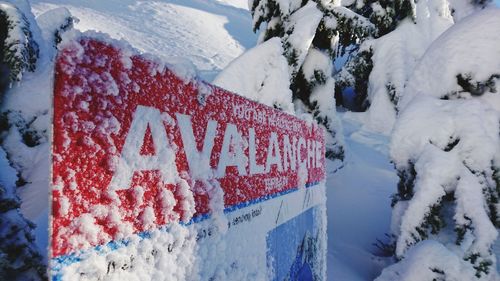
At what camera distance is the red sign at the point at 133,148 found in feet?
2.63

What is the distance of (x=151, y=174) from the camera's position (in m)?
1.01

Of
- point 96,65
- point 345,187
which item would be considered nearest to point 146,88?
point 96,65

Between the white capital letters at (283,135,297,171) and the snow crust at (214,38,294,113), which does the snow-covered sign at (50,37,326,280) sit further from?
the snow crust at (214,38,294,113)

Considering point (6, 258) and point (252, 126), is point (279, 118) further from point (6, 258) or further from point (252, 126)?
point (6, 258)

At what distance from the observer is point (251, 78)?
5.41 m

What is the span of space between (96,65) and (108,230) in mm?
406

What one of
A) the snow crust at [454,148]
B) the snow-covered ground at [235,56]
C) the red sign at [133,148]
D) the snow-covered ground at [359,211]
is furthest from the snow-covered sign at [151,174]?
the snow-covered ground at [359,211]

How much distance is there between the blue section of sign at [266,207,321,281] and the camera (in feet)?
6.13

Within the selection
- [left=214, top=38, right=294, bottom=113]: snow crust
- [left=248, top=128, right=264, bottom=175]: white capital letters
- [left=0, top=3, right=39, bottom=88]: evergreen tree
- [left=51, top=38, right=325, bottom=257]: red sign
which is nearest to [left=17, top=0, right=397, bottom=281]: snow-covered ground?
[left=51, top=38, right=325, bottom=257]: red sign

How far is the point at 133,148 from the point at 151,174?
9 cm

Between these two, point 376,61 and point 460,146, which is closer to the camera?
point 460,146

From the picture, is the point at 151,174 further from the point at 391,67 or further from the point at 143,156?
the point at 391,67

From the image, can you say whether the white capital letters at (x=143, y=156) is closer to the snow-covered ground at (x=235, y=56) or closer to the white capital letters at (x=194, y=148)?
the white capital letters at (x=194, y=148)

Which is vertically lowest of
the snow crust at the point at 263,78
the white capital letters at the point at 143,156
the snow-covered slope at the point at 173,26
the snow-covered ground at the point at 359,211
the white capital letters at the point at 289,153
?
the snow-covered ground at the point at 359,211
